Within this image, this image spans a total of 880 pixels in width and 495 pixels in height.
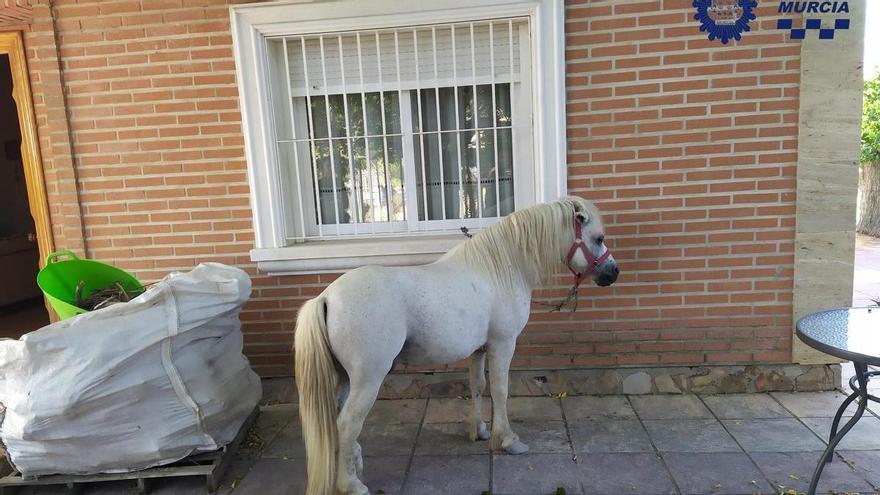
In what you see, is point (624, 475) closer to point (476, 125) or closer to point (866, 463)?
point (866, 463)

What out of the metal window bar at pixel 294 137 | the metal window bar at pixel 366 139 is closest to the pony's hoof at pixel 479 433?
the metal window bar at pixel 366 139

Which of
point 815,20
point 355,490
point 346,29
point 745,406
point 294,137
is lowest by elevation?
point 745,406

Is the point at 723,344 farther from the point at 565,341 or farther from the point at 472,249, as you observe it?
the point at 472,249

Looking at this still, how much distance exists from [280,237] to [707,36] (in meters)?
3.31

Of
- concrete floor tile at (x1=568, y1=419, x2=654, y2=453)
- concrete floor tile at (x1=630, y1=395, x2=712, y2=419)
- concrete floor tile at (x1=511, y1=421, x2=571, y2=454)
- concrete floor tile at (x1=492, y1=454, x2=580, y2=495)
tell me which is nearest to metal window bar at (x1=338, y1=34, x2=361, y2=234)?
concrete floor tile at (x1=511, y1=421, x2=571, y2=454)

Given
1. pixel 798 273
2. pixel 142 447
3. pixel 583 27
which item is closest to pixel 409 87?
pixel 583 27

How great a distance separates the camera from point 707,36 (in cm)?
Answer: 325

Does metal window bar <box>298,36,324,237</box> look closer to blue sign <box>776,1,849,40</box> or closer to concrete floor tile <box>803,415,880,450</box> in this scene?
blue sign <box>776,1,849,40</box>

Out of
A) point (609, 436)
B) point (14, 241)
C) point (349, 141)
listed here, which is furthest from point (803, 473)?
point (14, 241)

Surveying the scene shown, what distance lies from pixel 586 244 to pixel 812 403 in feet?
6.82

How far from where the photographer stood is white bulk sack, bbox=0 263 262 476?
237 cm

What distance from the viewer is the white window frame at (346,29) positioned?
3.27m

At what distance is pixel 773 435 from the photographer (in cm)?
296

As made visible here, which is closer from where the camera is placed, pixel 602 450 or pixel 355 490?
pixel 355 490
